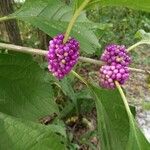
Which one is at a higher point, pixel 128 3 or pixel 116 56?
pixel 128 3

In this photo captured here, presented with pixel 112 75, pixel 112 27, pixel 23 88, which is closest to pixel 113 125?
pixel 112 75

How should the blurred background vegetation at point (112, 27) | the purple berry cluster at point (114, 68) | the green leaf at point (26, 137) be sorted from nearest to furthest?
the green leaf at point (26, 137) < the purple berry cluster at point (114, 68) < the blurred background vegetation at point (112, 27)

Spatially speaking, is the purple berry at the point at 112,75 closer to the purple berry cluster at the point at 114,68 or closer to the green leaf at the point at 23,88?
the purple berry cluster at the point at 114,68

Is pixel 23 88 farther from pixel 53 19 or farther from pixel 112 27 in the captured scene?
pixel 112 27

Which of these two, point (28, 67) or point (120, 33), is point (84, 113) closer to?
point (120, 33)

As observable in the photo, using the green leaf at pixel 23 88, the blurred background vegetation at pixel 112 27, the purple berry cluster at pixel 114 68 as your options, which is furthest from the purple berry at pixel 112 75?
the blurred background vegetation at pixel 112 27

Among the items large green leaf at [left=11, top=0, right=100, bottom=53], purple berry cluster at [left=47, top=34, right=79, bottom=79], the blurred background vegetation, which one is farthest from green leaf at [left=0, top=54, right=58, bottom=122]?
the blurred background vegetation

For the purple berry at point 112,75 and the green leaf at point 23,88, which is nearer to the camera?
the purple berry at point 112,75

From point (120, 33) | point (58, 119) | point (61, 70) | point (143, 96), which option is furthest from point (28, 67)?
point (120, 33)
